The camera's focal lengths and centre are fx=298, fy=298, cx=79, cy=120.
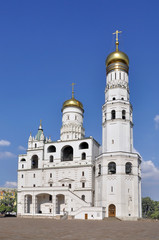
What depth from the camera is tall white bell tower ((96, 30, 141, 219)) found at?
4812cm

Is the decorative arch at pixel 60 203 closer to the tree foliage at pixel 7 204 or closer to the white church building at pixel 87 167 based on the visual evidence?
the white church building at pixel 87 167

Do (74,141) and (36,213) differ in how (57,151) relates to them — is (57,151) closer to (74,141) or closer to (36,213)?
(74,141)

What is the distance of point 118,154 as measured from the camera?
49.9 meters

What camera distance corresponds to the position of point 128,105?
5506 centimetres

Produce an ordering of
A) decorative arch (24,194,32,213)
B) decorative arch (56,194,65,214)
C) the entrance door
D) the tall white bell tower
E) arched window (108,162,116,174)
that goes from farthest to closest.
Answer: decorative arch (24,194,32,213) → decorative arch (56,194,65,214) → arched window (108,162,116,174) → the tall white bell tower → the entrance door

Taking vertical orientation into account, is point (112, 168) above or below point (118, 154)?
below

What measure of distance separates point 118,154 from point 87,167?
8.60 metres

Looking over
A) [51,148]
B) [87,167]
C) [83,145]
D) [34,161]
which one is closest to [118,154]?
[87,167]

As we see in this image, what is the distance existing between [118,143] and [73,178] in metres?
11.8

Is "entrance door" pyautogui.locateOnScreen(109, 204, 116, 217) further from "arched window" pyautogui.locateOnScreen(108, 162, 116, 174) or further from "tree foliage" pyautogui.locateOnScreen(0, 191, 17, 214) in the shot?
"tree foliage" pyautogui.locateOnScreen(0, 191, 17, 214)

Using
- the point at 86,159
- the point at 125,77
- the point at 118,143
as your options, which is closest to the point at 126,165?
the point at 118,143

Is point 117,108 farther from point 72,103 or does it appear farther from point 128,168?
point 72,103

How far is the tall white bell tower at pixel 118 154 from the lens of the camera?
48125mm

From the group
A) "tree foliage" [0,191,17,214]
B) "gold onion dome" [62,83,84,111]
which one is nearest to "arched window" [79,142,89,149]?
"gold onion dome" [62,83,84,111]
